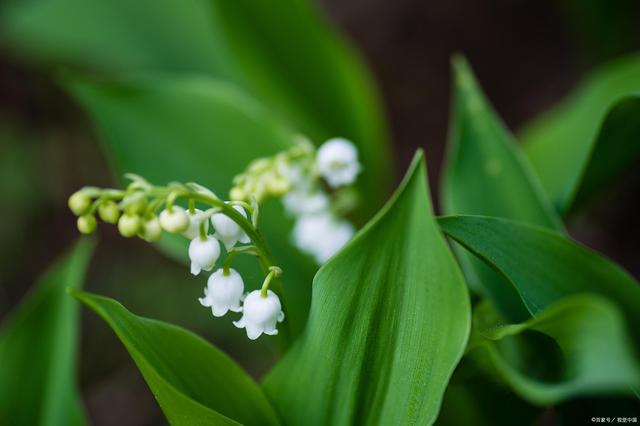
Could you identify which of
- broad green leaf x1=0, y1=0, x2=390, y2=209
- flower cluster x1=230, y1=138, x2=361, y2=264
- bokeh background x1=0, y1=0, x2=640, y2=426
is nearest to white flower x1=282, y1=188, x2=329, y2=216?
flower cluster x1=230, y1=138, x2=361, y2=264

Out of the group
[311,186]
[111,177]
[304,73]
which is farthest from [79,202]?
[111,177]

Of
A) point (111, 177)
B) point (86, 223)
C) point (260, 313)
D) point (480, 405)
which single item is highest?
point (111, 177)

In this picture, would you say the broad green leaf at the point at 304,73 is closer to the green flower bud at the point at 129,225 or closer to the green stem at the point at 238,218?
the green stem at the point at 238,218

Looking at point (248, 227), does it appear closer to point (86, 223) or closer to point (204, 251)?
point (204, 251)

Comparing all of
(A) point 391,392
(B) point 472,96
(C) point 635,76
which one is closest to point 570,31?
(C) point 635,76

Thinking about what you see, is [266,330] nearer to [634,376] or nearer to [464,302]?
[464,302]

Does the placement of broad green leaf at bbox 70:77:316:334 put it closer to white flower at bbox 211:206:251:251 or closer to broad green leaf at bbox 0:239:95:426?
broad green leaf at bbox 0:239:95:426
